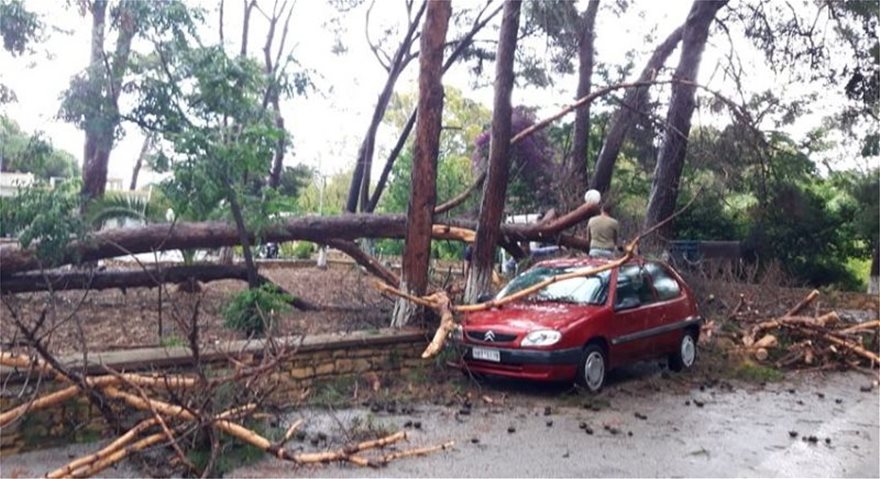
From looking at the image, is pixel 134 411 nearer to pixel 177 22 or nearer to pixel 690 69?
pixel 177 22

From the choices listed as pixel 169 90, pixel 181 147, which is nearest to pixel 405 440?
pixel 181 147

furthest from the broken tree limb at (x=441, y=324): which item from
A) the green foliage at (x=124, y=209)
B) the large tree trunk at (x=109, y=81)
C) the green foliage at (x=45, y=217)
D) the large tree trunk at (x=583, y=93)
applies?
the large tree trunk at (x=583, y=93)

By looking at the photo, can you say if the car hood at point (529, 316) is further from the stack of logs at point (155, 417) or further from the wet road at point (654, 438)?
the stack of logs at point (155, 417)

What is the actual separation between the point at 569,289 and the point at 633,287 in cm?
82

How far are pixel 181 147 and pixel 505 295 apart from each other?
409 centimetres

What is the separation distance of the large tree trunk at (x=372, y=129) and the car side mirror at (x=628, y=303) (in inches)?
479

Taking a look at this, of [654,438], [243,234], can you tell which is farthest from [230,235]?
[654,438]

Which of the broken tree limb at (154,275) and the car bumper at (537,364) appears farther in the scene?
the broken tree limb at (154,275)

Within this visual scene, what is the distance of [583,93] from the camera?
59.8 ft

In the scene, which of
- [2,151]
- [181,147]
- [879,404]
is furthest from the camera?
[2,151]

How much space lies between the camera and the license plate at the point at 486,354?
8.02 m

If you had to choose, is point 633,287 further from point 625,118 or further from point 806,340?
point 625,118

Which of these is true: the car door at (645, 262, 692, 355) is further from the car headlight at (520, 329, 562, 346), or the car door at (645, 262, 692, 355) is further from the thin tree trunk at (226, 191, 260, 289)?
the thin tree trunk at (226, 191, 260, 289)

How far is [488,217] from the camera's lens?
9977 millimetres
